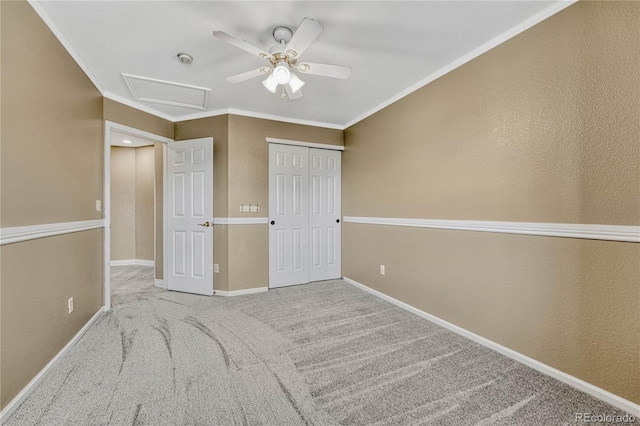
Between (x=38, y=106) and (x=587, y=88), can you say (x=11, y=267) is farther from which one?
(x=587, y=88)

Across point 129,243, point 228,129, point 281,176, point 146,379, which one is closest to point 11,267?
point 146,379

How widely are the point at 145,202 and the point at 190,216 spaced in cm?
247

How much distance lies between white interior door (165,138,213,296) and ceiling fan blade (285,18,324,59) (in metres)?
2.09

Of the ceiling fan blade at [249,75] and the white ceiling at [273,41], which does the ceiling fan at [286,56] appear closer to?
the ceiling fan blade at [249,75]

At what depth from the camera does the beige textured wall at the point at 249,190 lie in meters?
3.52

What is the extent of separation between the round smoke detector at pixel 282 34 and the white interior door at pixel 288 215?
1854 mm

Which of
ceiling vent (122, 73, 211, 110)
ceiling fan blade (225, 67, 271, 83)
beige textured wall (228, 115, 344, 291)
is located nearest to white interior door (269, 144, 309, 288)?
beige textured wall (228, 115, 344, 291)

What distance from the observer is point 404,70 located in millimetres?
2506

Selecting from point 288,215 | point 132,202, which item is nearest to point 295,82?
point 288,215

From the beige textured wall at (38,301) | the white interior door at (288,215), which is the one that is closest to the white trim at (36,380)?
the beige textured wall at (38,301)

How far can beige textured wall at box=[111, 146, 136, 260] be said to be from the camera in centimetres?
520

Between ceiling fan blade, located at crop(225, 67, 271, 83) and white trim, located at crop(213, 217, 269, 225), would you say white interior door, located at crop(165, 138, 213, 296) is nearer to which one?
white trim, located at crop(213, 217, 269, 225)

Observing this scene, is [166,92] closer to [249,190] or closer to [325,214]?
[249,190]

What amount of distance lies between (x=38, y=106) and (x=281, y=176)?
249 cm
